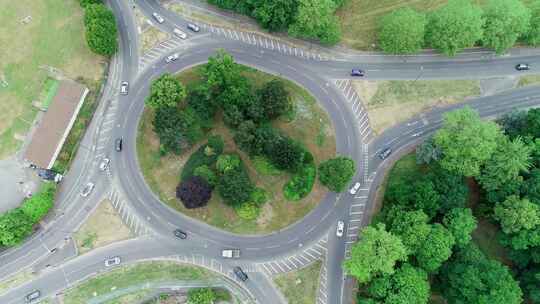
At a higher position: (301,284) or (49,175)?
(49,175)

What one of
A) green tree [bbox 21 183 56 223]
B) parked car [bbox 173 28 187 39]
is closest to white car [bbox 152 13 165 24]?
parked car [bbox 173 28 187 39]

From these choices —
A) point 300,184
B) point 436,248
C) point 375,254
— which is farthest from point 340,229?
point 436,248

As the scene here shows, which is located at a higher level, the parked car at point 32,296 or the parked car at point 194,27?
the parked car at point 194,27

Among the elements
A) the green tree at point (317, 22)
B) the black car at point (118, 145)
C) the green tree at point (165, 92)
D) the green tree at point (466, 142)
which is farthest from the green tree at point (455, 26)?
the black car at point (118, 145)

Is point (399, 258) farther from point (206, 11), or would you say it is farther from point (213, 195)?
point (206, 11)

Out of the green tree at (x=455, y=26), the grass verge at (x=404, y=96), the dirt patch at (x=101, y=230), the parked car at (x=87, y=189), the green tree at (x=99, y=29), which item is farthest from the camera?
the grass verge at (x=404, y=96)

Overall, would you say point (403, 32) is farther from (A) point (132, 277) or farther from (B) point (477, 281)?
(A) point (132, 277)

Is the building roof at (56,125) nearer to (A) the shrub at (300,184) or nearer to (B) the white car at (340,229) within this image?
(A) the shrub at (300,184)
